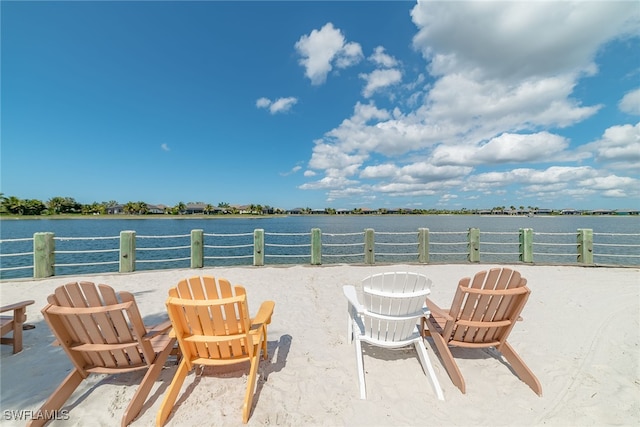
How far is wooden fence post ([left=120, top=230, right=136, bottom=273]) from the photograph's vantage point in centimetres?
725

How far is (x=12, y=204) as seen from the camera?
196ft

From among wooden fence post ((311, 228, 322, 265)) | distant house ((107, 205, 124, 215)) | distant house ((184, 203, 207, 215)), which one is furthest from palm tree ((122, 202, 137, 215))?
wooden fence post ((311, 228, 322, 265))

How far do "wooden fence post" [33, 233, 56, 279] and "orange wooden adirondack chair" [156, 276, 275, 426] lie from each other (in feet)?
22.1

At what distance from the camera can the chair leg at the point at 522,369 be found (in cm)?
256

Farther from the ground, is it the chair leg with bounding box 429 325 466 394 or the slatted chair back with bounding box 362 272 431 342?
the slatted chair back with bounding box 362 272 431 342

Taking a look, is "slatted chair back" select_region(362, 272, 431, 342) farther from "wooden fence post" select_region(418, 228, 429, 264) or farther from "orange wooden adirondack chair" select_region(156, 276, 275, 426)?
"wooden fence post" select_region(418, 228, 429, 264)

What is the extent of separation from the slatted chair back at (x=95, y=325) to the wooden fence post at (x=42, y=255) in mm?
6158

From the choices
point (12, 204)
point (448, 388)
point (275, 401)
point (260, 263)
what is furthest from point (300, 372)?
point (12, 204)

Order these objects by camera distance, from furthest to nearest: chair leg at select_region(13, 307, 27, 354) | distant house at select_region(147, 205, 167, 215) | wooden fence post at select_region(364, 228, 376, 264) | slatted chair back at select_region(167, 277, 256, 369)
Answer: distant house at select_region(147, 205, 167, 215) → wooden fence post at select_region(364, 228, 376, 264) → chair leg at select_region(13, 307, 27, 354) → slatted chair back at select_region(167, 277, 256, 369)

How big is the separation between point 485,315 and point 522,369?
2.18 feet

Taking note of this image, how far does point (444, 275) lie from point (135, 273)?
821 centimetres

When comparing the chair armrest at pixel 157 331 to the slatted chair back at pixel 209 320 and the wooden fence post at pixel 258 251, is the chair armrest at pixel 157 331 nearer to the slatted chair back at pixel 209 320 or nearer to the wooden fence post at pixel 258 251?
the slatted chair back at pixel 209 320

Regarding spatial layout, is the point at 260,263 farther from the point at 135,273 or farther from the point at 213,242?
the point at 213,242

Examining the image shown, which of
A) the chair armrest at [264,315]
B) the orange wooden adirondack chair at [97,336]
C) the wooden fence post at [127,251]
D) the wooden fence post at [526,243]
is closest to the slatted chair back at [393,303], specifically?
the chair armrest at [264,315]
